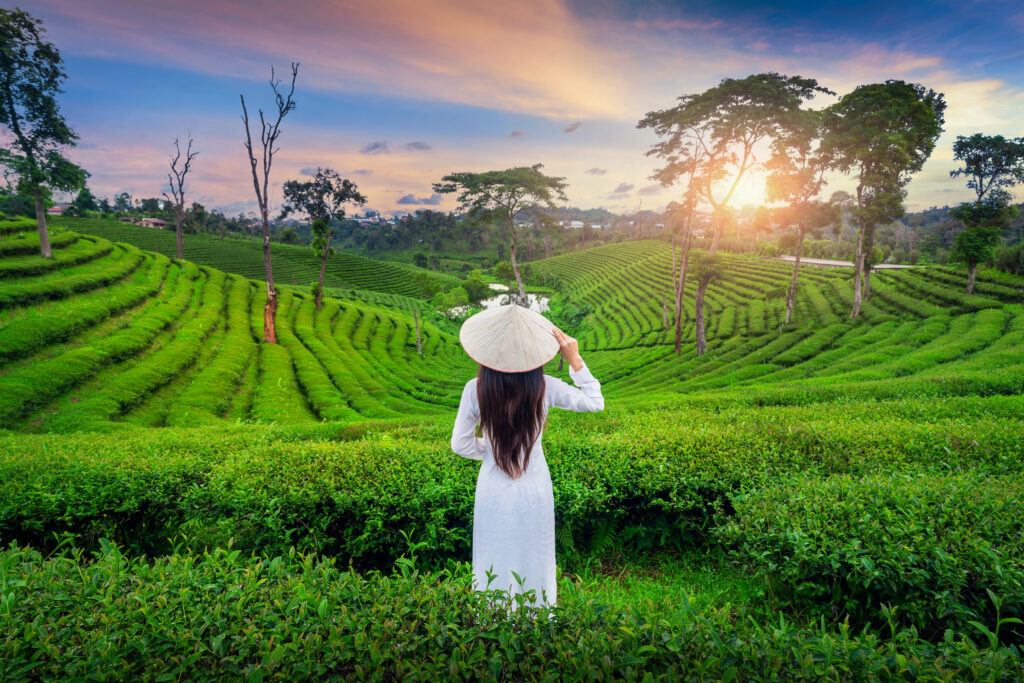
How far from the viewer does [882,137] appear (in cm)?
1642

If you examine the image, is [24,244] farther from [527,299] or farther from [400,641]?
[527,299]

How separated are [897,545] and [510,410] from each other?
262 cm

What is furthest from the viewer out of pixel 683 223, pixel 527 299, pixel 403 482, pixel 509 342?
pixel 527 299

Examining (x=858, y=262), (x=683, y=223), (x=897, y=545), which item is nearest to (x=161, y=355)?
(x=897, y=545)

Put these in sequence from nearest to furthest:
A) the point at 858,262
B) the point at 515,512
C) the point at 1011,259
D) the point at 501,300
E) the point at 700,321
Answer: the point at 515,512, the point at 858,262, the point at 700,321, the point at 1011,259, the point at 501,300

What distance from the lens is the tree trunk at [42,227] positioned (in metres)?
A: 15.8

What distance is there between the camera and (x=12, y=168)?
51.8 feet

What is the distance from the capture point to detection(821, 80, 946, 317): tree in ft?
54.5

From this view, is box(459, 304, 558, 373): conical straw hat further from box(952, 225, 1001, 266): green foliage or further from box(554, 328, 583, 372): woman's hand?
box(952, 225, 1001, 266): green foliage

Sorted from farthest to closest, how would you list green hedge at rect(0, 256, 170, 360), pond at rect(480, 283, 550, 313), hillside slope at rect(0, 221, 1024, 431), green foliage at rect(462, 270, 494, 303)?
green foliage at rect(462, 270, 494, 303), pond at rect(480, 283, 550, 313), green hedge at rect(0, 256, 170, 360), hillside slope at rect(0, 221, 1024, 431)

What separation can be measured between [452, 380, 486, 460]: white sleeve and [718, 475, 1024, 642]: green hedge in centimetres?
210

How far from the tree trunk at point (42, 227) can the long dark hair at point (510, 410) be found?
22995 millimetres

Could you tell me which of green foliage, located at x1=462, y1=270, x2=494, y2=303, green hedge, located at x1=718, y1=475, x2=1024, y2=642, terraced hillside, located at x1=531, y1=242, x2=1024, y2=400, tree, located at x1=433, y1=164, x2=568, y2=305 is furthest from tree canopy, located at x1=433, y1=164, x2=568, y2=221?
green foliage, located at x1=462, y1=270, x2=494, y2=303

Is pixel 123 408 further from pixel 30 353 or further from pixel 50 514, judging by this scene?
pixel 50 514
